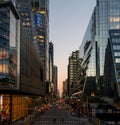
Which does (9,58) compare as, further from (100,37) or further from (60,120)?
(100,37)

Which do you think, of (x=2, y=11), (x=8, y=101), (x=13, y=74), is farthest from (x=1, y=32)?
(x=8, y=101)

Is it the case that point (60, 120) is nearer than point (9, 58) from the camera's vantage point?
No

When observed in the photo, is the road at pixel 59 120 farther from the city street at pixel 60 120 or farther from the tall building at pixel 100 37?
the tall building at pixel 100 37

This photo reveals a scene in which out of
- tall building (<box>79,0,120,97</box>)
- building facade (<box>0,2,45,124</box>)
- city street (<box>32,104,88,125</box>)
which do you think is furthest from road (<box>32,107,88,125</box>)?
tall building (<box>79,0,120,97</box>)

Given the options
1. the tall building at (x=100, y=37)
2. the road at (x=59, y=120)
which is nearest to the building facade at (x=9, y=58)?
the road at (x=59, y=120)

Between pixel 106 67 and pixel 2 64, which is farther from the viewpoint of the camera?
pixel 106 67

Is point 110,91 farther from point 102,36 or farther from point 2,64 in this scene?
point 2,64

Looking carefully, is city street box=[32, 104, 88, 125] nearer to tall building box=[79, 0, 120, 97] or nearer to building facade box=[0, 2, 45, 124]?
building facade box=[0, 2, 45, 124]

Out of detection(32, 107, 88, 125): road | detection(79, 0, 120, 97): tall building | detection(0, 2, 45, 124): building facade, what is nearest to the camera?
detection(0, 2, 45, 124): building facade

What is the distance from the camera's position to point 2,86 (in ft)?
211

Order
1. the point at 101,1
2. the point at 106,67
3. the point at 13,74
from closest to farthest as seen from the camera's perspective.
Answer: the point at 13,74 < the point at 106,67 < the point at 101,1

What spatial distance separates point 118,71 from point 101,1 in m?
42.6

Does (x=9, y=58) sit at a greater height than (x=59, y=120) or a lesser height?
greater

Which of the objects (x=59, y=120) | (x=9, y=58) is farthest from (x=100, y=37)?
(x=9, y=58)
